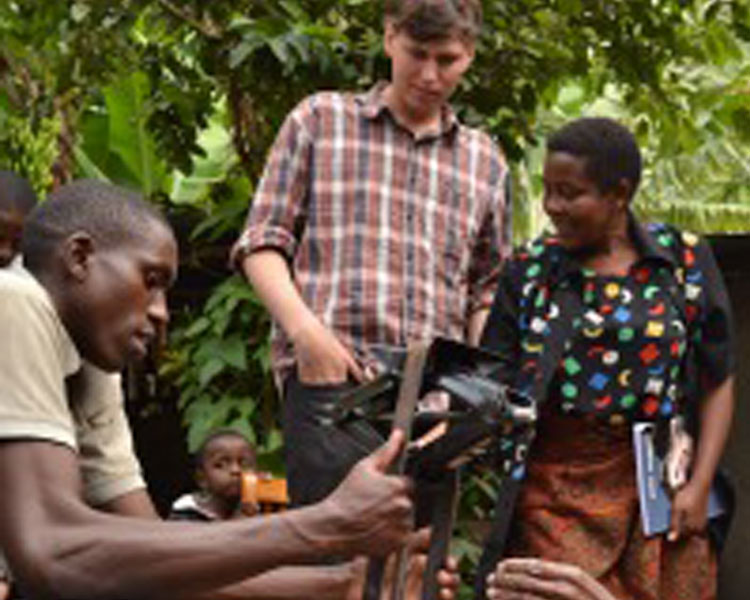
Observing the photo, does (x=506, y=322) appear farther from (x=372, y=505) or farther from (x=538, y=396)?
(x=372, y=505)

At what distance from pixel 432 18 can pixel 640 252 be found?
804mm

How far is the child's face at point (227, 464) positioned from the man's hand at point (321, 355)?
1805 mm

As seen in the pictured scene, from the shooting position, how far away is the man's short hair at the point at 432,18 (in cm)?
458

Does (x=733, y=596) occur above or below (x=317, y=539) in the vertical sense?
below

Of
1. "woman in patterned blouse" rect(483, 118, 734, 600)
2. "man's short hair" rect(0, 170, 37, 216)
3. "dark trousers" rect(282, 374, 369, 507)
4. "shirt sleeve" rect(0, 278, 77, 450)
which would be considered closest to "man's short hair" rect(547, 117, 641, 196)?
"woman in patterned blouse" rect(483, 118, 734, 600)

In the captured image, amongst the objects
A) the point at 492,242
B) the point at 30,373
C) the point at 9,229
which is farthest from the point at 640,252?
the point at 30,373

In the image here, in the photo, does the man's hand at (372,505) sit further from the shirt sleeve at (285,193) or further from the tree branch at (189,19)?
the tree branch at (189,19)

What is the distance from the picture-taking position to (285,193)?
15.0 feet

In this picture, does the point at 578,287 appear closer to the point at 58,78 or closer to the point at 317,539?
the point at 317,539

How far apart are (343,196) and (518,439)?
763 mm

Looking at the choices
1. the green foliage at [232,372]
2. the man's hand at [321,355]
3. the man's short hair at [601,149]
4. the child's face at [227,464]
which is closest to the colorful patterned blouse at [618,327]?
the man's short hair at [601,149]

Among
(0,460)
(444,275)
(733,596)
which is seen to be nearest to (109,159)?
(733,596)

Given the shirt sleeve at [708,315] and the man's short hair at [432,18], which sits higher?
the man's short hair at [432,18]

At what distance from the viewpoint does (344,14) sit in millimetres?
6266
